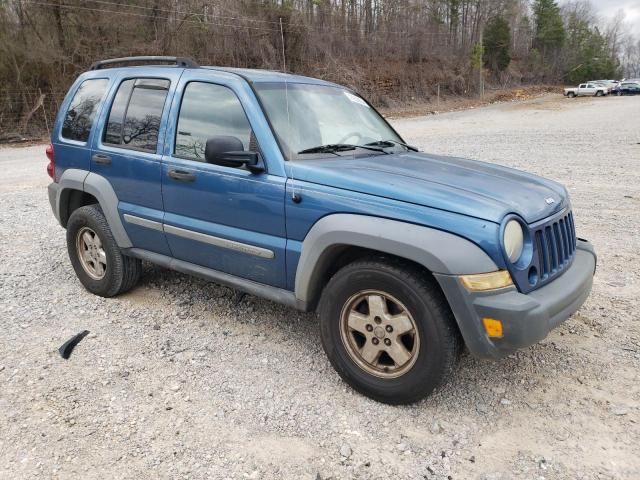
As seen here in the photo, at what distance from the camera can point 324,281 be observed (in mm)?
3361

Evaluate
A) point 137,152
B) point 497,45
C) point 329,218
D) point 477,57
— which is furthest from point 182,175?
point 497,45

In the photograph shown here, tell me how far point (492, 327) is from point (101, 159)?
3334mm

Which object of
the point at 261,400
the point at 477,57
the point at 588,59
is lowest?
the point at 261,400

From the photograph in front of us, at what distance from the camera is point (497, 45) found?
6325 cm

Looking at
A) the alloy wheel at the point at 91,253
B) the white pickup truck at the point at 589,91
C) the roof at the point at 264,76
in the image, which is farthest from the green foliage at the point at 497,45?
the alloy wheel at the point at 91,253

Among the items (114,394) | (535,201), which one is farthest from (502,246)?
(114,394)

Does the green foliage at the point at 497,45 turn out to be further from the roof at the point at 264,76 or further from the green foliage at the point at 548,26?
the roof at the point at 264,76

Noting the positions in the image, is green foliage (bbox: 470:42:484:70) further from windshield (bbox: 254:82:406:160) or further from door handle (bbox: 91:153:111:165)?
door handle (bbox: 91:153:111:165)

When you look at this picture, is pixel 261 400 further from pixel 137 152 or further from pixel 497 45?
pixel 497 45

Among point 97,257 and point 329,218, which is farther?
point 97,257

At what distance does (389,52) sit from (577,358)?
46.4 m

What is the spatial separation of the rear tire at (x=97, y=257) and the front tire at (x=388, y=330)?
2.14 metres

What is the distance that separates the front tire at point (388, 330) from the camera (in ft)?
9.23

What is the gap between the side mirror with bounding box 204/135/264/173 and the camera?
3221 millimetres
